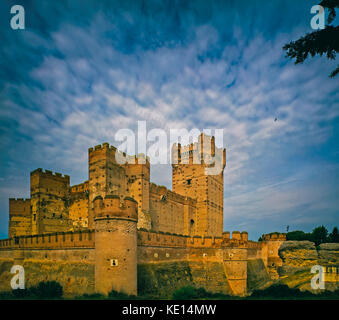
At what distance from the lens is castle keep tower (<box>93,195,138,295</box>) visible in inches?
677

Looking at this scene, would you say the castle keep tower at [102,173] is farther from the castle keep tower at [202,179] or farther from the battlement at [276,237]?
the battlement at [276,237]

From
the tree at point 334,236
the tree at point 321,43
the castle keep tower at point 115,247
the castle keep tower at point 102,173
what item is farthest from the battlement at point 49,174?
the tree at point 334,236

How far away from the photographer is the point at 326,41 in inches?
553

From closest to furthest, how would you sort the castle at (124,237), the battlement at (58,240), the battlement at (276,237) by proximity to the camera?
1. the castle at (124,237)
2. the battlement at (58,240)
3. the battlement at (276,237)

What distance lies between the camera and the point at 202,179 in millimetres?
46781

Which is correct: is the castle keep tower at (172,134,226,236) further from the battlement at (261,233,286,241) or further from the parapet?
the battlement at (261,233,286,241)

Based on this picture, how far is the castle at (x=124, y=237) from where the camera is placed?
18281 mm

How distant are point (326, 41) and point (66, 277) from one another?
23476mm

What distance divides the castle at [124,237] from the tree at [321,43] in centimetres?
1418

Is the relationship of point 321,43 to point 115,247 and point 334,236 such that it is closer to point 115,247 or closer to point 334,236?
point 115,247
